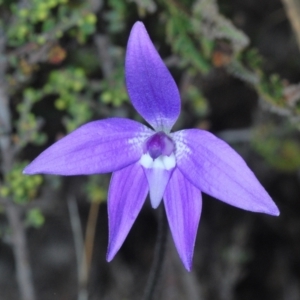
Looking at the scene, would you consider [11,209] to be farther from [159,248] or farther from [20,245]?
[159,248]

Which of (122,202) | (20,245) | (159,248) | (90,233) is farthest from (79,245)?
(122,202)

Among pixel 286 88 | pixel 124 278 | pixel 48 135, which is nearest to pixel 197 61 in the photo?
pixel 286 88

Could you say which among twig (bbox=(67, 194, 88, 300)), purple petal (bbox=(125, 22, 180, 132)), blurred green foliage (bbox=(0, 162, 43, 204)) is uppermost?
purple petal (bbox=(125, 22, 180, 132))

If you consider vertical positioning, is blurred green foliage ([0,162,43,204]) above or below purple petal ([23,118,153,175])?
below

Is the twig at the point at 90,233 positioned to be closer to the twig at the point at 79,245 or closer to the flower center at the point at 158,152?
the twig at the point at 79,245

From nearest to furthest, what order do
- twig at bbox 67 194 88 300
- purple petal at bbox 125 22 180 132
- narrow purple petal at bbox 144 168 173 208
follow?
purple petal at bbox 125 22 180 132, narrow purple petal at bbox 144 168 173 208, twig at bbox 67 194 88 300

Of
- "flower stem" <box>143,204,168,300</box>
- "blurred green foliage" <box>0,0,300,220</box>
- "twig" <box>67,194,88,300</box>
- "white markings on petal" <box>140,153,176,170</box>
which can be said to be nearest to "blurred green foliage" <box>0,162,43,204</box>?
"blurred green foliage" <box>0,0,300,220</box>

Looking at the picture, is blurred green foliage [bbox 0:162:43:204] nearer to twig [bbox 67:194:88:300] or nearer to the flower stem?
twig [bbox 67:194:88:300]

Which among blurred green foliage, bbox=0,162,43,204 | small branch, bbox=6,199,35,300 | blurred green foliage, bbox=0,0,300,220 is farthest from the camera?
small branch, bbox=6,199,35,300
